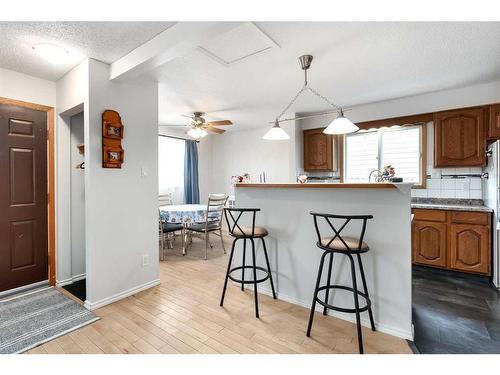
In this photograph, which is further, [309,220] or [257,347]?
[309,220]

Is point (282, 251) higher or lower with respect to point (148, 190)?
lower

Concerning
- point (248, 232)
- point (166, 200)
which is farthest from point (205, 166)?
point (248, 232)

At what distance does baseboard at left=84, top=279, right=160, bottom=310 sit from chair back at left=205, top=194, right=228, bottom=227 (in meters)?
1.37

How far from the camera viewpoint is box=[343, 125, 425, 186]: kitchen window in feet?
12.0

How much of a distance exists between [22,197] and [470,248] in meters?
5.25

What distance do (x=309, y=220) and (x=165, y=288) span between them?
A: 180cm

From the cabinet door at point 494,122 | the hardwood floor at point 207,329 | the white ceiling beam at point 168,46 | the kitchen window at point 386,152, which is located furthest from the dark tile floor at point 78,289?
the cabinet door at point 494,122

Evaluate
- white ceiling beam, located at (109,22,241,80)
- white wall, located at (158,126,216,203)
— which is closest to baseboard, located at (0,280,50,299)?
white ceiling beam, located at (109,22,241,80)

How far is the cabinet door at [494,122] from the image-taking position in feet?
9.55

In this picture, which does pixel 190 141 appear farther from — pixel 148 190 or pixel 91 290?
pixel 91 290

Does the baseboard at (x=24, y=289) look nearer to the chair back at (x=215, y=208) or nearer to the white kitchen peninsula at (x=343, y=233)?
the chair back at (x=215, y=208)

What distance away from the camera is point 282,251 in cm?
245
